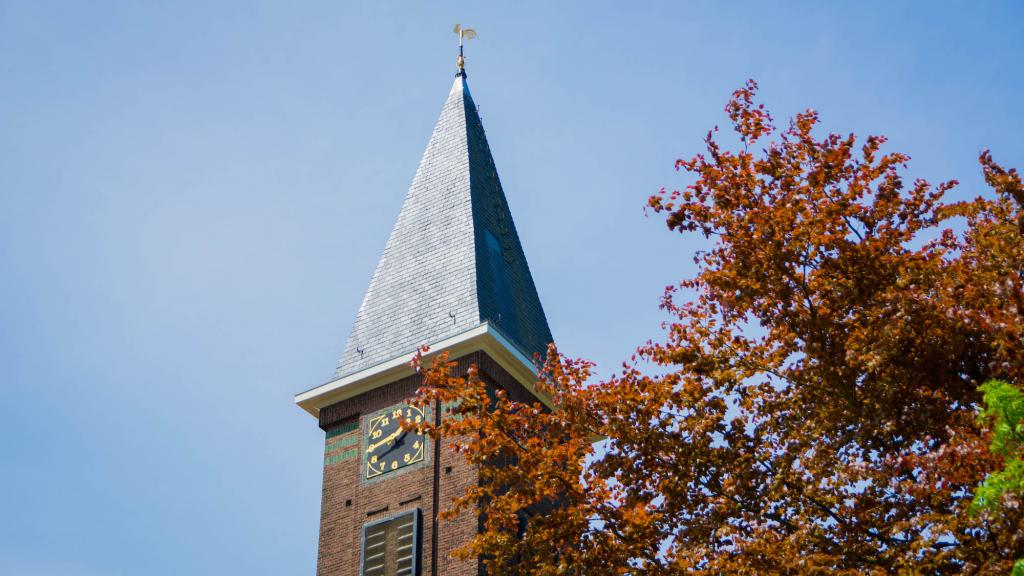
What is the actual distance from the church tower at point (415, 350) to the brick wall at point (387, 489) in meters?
0.03

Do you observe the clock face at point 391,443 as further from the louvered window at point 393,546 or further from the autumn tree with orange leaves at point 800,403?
the autumn tree with orange leaves at point 800,403

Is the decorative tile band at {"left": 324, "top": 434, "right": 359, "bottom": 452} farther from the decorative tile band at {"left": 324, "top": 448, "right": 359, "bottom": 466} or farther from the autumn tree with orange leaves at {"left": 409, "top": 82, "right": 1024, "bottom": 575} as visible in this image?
the autumn tree with orange leaves at {"left": 409, "top": 82, "right": 1024, "bottom": 575}

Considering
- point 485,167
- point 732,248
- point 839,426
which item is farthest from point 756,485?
point 485,167

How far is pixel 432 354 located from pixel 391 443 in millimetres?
2338

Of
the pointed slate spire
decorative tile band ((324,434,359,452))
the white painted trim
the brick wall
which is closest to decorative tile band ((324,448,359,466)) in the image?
the brick wall

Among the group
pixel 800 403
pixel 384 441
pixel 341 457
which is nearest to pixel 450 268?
pixel 384 441

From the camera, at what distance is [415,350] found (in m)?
31.5

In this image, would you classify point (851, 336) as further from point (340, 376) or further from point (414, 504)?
point (340, 376)

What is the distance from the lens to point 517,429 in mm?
16578

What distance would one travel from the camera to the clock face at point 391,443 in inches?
1164

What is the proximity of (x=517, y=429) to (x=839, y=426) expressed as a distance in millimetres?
4288

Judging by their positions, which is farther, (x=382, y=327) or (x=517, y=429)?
(x=382, y=327)

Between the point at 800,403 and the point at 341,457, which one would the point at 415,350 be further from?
the point at 800,403

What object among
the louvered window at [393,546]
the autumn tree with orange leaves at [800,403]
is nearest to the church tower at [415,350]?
the louvered window at [393,546]
